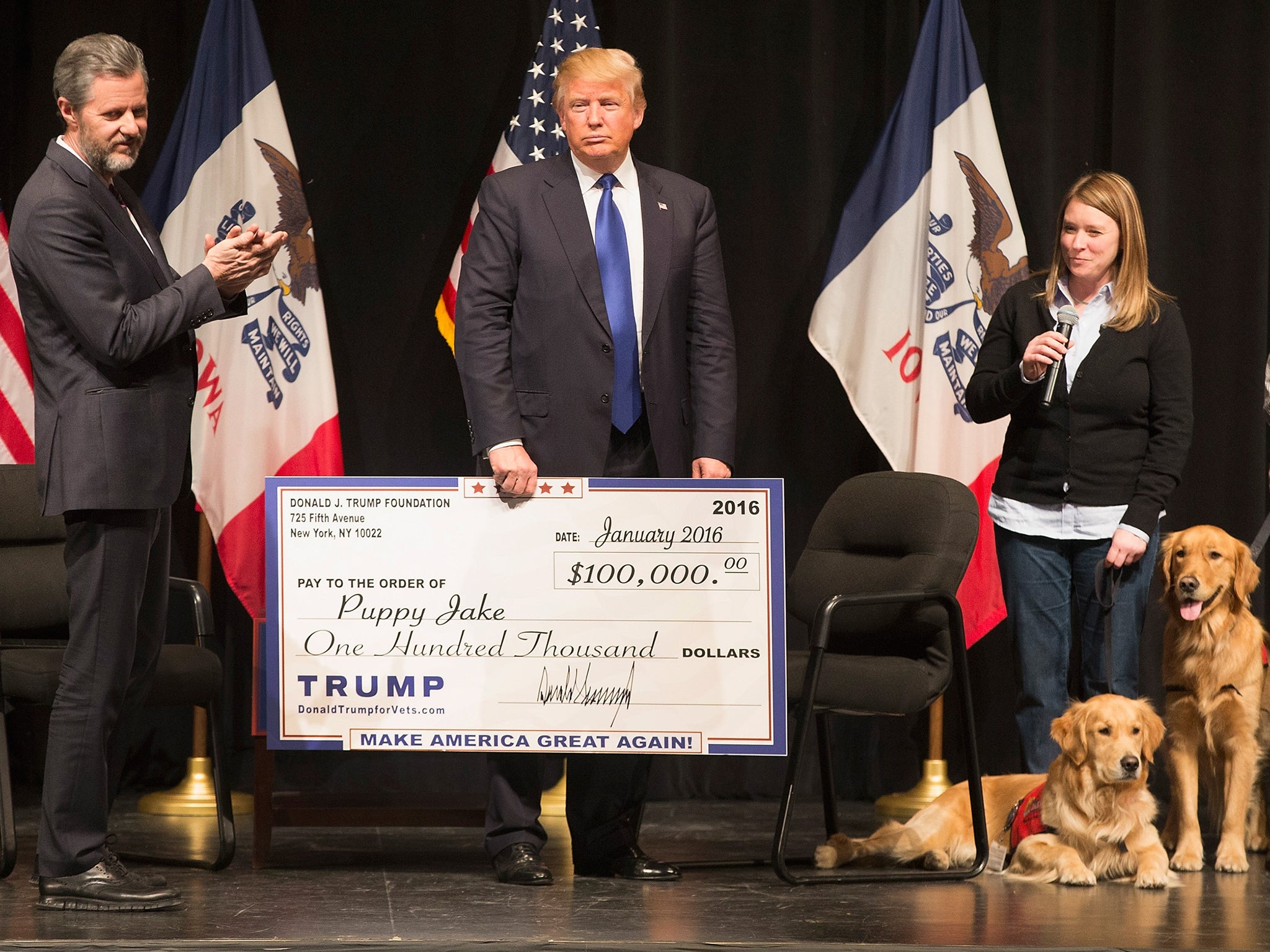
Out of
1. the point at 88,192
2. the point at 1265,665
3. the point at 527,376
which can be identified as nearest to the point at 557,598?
the point at 527,376

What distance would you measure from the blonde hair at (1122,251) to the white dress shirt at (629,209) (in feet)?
3.50

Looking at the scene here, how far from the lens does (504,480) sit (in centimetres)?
311

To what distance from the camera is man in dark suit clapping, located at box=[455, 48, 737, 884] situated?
3.13 meters

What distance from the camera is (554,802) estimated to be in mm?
4289

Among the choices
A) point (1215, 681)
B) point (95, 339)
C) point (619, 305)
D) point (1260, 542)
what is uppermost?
point (619, 305)

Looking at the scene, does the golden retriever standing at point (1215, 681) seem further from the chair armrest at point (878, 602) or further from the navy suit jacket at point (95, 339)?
the navy suit jacket at point (95, 339)

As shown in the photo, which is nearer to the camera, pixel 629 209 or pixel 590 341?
pixel 590 341

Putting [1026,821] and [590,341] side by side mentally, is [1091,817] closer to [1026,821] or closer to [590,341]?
[1026,821]

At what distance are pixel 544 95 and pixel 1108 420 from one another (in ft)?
6.36

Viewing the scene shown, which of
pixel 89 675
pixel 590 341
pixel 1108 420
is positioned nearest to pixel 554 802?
pixel 590 341

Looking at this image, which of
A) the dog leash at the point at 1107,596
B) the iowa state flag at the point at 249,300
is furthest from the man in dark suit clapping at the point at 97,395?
the dog leash at the point at 1107,596

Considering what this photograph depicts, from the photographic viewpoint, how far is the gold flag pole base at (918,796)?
170 inches

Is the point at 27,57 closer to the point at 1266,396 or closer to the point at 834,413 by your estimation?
the point at 834,413

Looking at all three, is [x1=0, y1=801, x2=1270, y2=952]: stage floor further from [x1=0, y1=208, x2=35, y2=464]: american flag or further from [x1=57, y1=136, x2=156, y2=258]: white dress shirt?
[x1=57, y1=136, x2=156, y2=258]: white dress shirt
